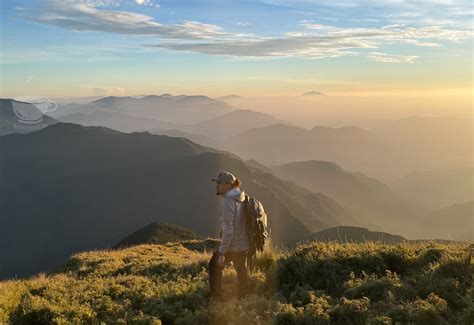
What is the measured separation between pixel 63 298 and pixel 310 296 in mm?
5560

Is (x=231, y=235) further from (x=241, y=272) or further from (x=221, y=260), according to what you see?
(x=241, y=272)

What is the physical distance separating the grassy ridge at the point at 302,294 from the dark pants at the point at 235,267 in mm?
274

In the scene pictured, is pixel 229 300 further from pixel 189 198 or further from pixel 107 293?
pixel 189 198

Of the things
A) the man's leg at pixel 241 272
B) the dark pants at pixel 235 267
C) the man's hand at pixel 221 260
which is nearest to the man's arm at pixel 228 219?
the man's hand at pixel 221 260

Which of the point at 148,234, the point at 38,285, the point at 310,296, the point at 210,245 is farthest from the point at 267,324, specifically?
the point at 148,234

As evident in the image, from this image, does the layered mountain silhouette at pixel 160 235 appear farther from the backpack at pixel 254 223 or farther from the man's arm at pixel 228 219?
the man's arm at pixel 228 219

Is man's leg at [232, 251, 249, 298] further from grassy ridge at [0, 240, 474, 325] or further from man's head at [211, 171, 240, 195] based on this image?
man's head at [211, 171, 240, 195]

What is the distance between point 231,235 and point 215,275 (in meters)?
1.18

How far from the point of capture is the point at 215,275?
796cm

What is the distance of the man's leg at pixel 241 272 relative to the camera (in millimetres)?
7847

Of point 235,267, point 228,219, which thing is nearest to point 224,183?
point 228,219

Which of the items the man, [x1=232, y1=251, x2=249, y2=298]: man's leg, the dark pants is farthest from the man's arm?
[x1=232, y1=251, x2=249, y2=298]: man's leg

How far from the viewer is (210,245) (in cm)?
3347

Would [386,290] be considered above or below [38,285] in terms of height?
above
